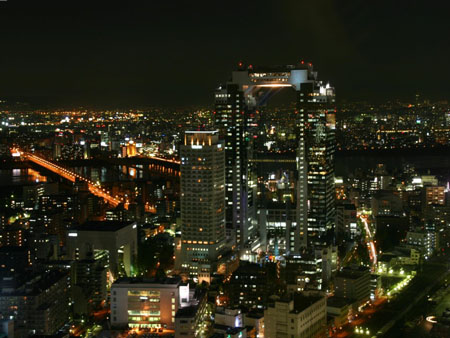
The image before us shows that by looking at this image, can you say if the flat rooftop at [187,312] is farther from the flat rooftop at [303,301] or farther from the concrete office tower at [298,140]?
the concrete office tower at [298,140]

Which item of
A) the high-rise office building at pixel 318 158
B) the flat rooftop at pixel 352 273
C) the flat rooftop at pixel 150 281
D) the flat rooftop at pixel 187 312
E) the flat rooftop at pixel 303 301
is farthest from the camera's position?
the high-rise office building at pixel 318 158

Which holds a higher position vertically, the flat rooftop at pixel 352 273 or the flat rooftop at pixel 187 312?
the flat rooftop at pixel 352 273

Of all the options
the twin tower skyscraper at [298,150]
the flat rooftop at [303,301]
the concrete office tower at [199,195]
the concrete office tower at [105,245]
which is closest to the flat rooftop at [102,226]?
the concrete office tower at [105,245]

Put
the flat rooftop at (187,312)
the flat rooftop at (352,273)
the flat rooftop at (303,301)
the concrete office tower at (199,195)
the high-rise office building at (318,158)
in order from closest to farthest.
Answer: the flat rooftop at (187,312), the flat rooftop at (303,301), the flat rooftop at (352,273), the concrete office tower at (199,195), the high-rise office building at (318,158)

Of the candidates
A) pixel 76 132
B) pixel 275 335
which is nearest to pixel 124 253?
pixel 275 335

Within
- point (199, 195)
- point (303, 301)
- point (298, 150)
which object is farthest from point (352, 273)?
point (298, 150)

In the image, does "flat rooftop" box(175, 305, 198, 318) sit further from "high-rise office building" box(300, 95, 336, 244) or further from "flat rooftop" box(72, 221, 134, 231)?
"high-rise office building" box(300, 95, 336, 244)

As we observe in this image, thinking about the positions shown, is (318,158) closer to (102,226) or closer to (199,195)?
(199,195)
